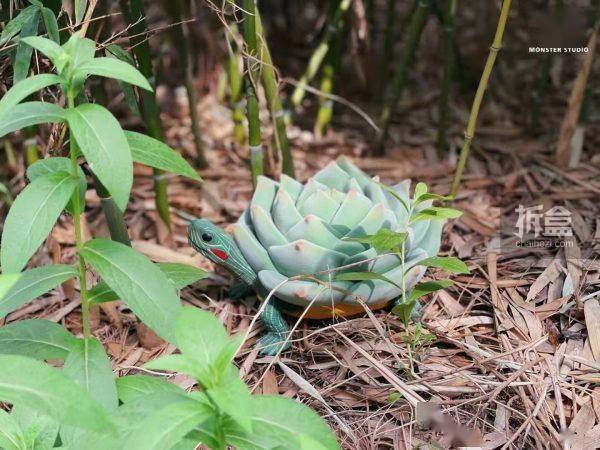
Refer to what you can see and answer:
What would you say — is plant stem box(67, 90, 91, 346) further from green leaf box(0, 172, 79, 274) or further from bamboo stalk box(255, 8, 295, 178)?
bamboo stalk box(255, 8, 295, 178)

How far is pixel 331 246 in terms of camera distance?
51.9 inches

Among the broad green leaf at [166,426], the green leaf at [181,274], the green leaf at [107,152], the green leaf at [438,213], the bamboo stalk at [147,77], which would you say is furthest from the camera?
the bamboo stalk at [147,77]

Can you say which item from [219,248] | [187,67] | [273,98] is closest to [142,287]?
[219,248]

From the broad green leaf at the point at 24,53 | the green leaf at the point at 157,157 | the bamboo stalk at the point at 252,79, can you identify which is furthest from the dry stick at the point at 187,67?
the green leaf at the point at 157,157

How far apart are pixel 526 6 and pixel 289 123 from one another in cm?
105

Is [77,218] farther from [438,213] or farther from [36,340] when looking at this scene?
[438,213]

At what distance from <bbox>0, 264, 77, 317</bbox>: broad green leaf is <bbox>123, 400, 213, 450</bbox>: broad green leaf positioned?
27 centimetres

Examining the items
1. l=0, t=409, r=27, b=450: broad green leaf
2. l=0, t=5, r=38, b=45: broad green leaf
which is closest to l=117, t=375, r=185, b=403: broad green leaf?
l=0, t=409, r=27, b=450: broad green leaf

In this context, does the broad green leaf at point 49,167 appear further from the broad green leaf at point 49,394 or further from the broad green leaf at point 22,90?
the broad green leaf at point 49,394

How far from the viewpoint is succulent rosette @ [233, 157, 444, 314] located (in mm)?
1287

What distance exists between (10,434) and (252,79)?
0.81 meters

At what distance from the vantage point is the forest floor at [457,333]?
3.92ft

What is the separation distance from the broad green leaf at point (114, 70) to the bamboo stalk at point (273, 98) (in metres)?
0.57

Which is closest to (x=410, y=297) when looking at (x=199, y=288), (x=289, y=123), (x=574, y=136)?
(x=199, y=288)
